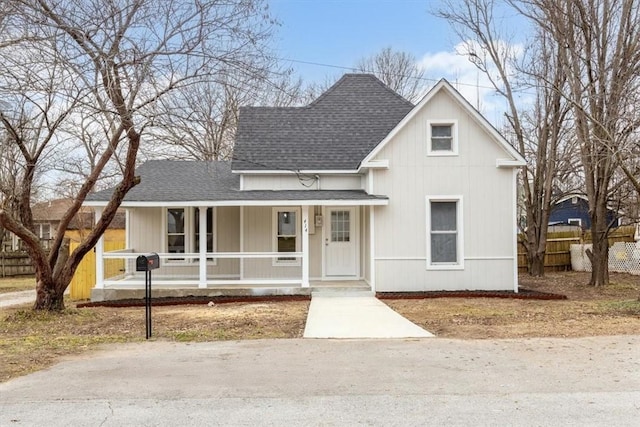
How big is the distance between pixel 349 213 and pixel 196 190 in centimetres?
432

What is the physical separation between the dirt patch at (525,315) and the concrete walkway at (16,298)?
415 inches

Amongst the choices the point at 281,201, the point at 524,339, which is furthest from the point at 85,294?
the point at 524,339

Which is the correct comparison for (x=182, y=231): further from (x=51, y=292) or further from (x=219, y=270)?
(x=51, y=292)

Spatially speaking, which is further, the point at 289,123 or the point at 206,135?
the point at 206,135

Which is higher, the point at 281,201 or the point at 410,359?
the point at 281,201

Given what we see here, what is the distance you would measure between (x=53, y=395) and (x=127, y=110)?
552 centimetres

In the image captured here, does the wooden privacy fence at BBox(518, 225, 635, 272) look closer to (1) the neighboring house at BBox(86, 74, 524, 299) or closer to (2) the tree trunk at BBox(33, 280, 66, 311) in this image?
(1) the neighboring house at BBox(86, 74, 524, 299)

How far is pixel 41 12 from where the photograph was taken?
331 inches

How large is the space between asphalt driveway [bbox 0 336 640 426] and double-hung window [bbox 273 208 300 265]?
7.52 metres

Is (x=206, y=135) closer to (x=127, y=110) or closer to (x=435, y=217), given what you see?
(x=435, y=217)

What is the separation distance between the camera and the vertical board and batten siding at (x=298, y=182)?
51.7 ft

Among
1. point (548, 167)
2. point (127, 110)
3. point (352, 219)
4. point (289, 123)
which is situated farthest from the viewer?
point (548, 167)

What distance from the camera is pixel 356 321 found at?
1007 cm

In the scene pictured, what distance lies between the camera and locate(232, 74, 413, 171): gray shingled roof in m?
15.9
